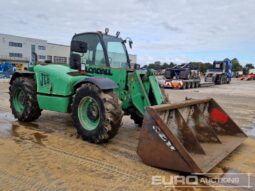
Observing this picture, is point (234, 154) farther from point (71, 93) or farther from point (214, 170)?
point (71, 93)

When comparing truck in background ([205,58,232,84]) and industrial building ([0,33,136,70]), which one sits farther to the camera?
industrial building ([0,33,136,70])

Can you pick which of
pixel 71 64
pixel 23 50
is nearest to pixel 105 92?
pixel 71 64

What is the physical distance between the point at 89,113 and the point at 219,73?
28.6m

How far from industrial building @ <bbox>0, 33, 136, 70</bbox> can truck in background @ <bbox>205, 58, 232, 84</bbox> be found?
3213 cm

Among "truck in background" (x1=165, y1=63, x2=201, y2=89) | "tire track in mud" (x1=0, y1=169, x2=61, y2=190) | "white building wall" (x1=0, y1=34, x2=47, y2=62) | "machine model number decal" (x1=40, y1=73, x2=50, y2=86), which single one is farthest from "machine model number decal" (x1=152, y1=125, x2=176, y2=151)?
"white building wall" (x1=0, y1=34, x2=47, y2=62)

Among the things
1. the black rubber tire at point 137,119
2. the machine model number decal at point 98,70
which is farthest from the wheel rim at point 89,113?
the black rubber tire at point 137,119

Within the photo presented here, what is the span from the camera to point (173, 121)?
4.74m

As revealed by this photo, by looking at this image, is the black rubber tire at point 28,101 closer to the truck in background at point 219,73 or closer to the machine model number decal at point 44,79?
the machine model number decal at point 44,79

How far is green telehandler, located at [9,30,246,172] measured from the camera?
4.23 meters

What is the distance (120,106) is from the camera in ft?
17.0

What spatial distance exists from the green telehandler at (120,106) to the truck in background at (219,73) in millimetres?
25644

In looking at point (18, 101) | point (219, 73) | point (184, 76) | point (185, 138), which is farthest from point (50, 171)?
point (219, 73)

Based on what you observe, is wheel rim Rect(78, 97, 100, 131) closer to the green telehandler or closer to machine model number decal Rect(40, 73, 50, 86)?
the green telehandler

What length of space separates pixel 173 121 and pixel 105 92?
133 cm
